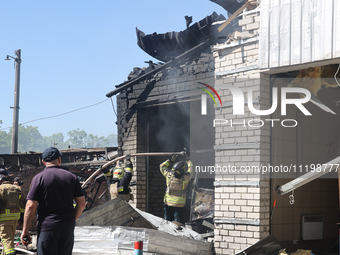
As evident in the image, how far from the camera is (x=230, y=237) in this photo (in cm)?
775

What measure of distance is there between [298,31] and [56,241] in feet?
16.1

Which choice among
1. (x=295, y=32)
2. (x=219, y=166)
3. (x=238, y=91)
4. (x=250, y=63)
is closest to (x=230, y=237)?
(x=219, y=166)

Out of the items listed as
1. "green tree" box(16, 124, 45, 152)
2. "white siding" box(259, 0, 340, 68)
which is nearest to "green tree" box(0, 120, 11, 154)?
"green tree" box(16, 124, 45, 152)

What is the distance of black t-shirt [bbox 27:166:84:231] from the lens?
16.8 ft

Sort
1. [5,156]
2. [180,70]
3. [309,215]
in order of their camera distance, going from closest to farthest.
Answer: [309,215] < [180,70] < [5,156]

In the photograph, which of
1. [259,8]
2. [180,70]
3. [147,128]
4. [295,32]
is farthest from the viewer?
[147,128]

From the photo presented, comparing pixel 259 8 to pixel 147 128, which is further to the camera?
pixel 147 128

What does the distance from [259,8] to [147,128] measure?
199 inches

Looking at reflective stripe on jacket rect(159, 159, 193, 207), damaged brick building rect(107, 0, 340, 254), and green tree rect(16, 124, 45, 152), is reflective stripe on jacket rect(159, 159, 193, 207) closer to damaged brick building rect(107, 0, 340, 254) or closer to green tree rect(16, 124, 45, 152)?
damaged brick building rect(107, 0, 340, 254)

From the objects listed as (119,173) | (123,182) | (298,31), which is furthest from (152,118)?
(298,31)

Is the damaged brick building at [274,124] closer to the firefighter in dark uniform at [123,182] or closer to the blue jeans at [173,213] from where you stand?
the blue jeans at [173,213]

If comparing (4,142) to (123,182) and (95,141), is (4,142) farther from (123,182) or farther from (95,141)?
(123,182)

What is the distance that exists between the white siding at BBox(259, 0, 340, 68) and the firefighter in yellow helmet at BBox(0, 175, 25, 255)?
18.7 ft

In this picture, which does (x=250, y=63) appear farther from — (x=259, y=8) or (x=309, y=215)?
(x=309, y=215)
